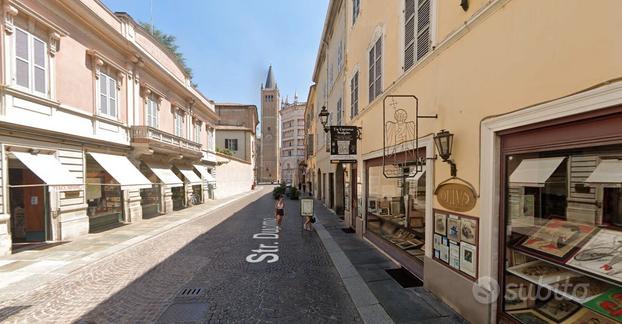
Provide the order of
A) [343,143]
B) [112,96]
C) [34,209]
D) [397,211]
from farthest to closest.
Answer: [112,96]
[343,143]
[34,209]
[397,211]

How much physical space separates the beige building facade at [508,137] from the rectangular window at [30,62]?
1119cm

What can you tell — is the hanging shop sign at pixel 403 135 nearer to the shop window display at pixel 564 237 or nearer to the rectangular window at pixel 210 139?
the shop window display at pixel 564 237

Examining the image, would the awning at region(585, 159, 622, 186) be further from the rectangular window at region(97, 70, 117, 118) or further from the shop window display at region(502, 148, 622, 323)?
the rectangular window at region(97, 70, 117, 118)

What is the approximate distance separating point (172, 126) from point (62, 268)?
1311 centimetres

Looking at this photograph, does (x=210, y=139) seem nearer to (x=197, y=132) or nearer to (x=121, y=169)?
(x=197, y=132)

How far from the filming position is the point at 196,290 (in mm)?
5414

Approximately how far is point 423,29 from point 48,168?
11.6 m

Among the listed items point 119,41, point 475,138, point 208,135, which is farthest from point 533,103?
point 208,135

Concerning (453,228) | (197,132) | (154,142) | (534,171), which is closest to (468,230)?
(453,228)

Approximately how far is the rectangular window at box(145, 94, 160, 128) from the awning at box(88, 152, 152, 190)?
3.27 m

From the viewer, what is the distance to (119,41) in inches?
478

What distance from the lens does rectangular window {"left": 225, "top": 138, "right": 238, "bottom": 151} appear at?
135 ft

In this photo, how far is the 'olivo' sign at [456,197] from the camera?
4078 mm

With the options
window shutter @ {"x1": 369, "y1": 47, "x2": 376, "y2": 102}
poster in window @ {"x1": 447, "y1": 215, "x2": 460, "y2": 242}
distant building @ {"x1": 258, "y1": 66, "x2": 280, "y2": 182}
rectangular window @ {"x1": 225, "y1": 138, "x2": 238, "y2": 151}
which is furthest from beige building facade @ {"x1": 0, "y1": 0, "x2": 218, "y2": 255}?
distant building @ {"x1": 258, "y1": 66, "x2": 280, "y2": 182}
